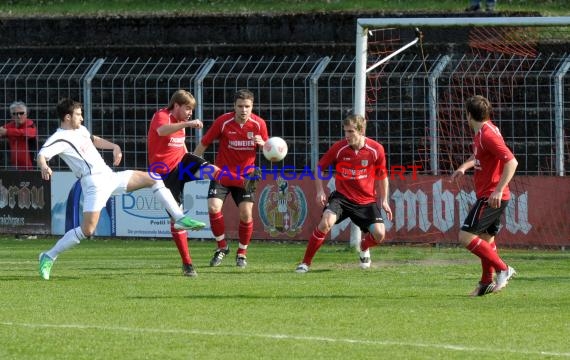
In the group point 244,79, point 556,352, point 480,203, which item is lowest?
point 556,352

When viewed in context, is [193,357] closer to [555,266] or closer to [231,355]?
[231,355]

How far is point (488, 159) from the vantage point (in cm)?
1250

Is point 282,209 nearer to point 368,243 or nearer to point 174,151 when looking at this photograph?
point 368,243

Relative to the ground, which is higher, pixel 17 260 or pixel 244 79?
pixel 244 79

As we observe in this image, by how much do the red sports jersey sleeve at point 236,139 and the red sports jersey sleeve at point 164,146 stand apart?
2.44 feet

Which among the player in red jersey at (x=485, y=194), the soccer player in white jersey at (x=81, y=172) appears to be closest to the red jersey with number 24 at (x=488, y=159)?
the player in red jersey at (x=485, y=194)

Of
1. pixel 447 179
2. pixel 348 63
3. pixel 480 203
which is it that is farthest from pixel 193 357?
pixel 348 63

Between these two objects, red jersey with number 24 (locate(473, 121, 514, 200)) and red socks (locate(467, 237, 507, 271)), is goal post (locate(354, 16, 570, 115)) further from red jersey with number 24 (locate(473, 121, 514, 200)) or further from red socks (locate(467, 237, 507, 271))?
red socks (locate(467, 237, 507, 271))

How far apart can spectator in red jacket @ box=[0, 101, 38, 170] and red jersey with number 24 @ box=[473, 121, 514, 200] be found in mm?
10421

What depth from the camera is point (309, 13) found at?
75.5 feet

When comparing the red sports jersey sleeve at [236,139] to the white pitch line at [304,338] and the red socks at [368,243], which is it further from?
the white pitch line at [304,338]

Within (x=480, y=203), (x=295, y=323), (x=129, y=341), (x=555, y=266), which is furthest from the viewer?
(x=555, y=266)

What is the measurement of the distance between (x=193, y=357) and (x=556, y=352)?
243 centimetres

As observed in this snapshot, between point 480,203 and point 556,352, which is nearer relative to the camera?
point 556,352
